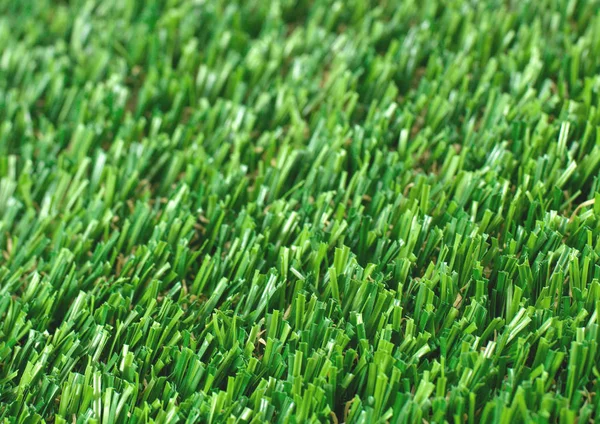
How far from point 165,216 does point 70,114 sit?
2.09ft

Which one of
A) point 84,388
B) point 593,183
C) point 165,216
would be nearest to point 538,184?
point 593,183

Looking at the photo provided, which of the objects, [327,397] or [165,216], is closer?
[327,397]

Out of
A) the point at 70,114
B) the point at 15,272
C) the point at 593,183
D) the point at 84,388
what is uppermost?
the point at 593,183

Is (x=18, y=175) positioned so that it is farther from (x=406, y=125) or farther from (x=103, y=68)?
(x=406, y=125)

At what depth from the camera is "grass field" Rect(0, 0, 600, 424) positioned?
1428 millimetres

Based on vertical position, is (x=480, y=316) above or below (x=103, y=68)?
below

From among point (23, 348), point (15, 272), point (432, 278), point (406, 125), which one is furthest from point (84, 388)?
point (406, 125)

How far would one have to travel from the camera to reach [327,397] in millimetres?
1400

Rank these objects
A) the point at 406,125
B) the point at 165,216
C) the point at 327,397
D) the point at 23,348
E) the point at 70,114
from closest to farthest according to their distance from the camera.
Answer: the point at 327,397, the point at 23,348, the point at 165,216, the point at 406,125, the point at 70,114

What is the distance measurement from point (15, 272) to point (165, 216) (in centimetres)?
36

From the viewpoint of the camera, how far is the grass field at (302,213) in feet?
4.68

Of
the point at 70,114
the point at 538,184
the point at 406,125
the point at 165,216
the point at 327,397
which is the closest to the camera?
the point at 327,397

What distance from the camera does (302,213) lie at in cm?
180

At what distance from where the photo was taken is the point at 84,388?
1468 mm
